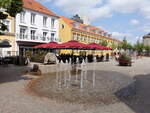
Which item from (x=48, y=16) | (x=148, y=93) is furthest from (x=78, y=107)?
(x=48, y=16)

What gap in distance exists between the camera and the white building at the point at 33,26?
27781 millimetres

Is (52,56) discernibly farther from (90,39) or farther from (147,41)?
(147,41)

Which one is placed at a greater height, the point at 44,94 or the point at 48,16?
the point at 48,16

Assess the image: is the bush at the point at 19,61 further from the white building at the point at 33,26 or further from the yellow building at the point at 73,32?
the yellow building at the point at 73,32

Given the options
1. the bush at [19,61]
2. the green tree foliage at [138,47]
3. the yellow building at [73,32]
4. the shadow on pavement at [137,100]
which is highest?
the yellow building at [73,32]

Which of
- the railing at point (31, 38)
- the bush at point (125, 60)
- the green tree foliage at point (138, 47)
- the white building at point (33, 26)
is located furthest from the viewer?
the green tree foliage at point (138, 47)

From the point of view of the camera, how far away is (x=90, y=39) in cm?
4628

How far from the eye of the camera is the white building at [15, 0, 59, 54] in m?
27.8

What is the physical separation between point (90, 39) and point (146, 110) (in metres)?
42.1

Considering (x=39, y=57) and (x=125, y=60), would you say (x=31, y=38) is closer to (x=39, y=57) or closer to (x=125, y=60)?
(x=39, y=57)

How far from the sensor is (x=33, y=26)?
3050 cm

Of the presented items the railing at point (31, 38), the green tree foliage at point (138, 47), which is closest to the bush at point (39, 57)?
the railing at point (31, 38)

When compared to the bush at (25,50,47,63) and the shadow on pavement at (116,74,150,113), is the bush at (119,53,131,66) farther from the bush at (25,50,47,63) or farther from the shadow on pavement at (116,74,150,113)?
the shadow on pavement at (116,74,150,113)

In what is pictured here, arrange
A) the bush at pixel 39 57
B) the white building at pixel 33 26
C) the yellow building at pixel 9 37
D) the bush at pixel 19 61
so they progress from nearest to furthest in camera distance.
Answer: the bush at pixel 19 61 < the bush at pixel 39 57 < the yellow building at pixel 9 37 < the white building at pixel 33 26
